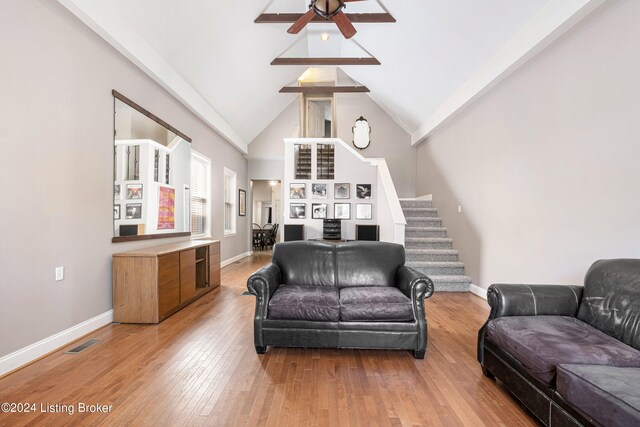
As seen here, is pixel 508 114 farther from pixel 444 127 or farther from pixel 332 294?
pixel 332 294

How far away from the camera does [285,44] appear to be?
5734mm

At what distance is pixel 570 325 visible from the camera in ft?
6.36

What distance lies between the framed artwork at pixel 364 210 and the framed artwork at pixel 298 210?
1.25 metres

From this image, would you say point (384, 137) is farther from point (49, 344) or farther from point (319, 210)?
point (49, 344)

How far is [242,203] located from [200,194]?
252 cm

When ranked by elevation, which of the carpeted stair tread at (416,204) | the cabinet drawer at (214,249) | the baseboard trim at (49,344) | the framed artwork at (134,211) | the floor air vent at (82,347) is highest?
the carpeted stair tread at (416,204)

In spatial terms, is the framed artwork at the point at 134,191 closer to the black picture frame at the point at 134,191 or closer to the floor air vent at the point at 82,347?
the black picture frame at the point at 134,191

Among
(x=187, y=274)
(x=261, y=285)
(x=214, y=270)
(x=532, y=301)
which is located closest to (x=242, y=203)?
(x=214, y=270)

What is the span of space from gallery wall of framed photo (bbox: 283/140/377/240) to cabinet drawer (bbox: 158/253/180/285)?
11.4ft

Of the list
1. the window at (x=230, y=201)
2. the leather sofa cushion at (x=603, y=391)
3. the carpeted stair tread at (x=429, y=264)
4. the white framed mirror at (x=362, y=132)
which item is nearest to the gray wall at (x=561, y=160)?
the carpeted stair tread at (x=429, y=264)

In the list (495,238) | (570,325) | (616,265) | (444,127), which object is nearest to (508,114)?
(495,238)

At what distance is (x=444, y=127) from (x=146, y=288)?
19.6 ft

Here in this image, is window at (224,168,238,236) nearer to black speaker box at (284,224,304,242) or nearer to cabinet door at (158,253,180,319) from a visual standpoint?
black speaker box at (284,224,304,242)

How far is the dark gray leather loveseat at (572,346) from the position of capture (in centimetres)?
131
